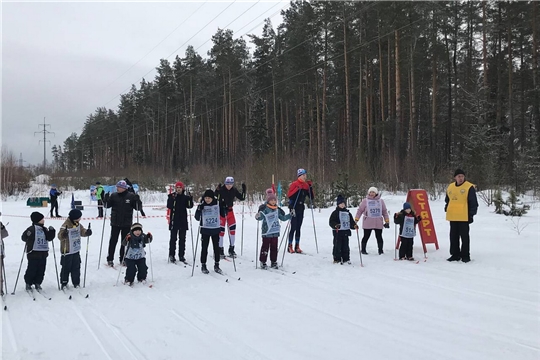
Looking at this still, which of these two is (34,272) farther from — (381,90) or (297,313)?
(381,90)

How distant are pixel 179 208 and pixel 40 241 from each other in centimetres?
312

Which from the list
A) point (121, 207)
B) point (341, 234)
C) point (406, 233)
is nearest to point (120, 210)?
point (121, 207)

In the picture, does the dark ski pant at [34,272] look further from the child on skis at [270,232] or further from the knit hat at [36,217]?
the child on skis at [270,232]

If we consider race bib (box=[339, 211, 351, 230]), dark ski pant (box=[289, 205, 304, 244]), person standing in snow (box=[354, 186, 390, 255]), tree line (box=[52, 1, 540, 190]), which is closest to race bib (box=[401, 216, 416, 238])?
person standing in snow (box=[354, 186, 390, 255])

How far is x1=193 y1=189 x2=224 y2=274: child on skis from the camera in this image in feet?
26.4

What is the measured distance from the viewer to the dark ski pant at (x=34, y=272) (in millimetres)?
6703

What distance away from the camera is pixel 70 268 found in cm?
691

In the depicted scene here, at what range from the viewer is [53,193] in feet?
67.3

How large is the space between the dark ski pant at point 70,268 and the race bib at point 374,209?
6.36 meters

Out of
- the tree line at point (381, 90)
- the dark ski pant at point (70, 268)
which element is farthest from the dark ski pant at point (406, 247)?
the tree line at point (381, 90)

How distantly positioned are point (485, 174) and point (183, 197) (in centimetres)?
1313

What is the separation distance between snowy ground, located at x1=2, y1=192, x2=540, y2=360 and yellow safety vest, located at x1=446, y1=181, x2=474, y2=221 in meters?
1.00

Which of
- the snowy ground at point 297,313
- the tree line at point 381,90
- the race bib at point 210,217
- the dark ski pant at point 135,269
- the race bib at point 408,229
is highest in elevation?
the tree line at point 381,90

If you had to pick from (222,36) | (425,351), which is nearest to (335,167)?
(425,351)
